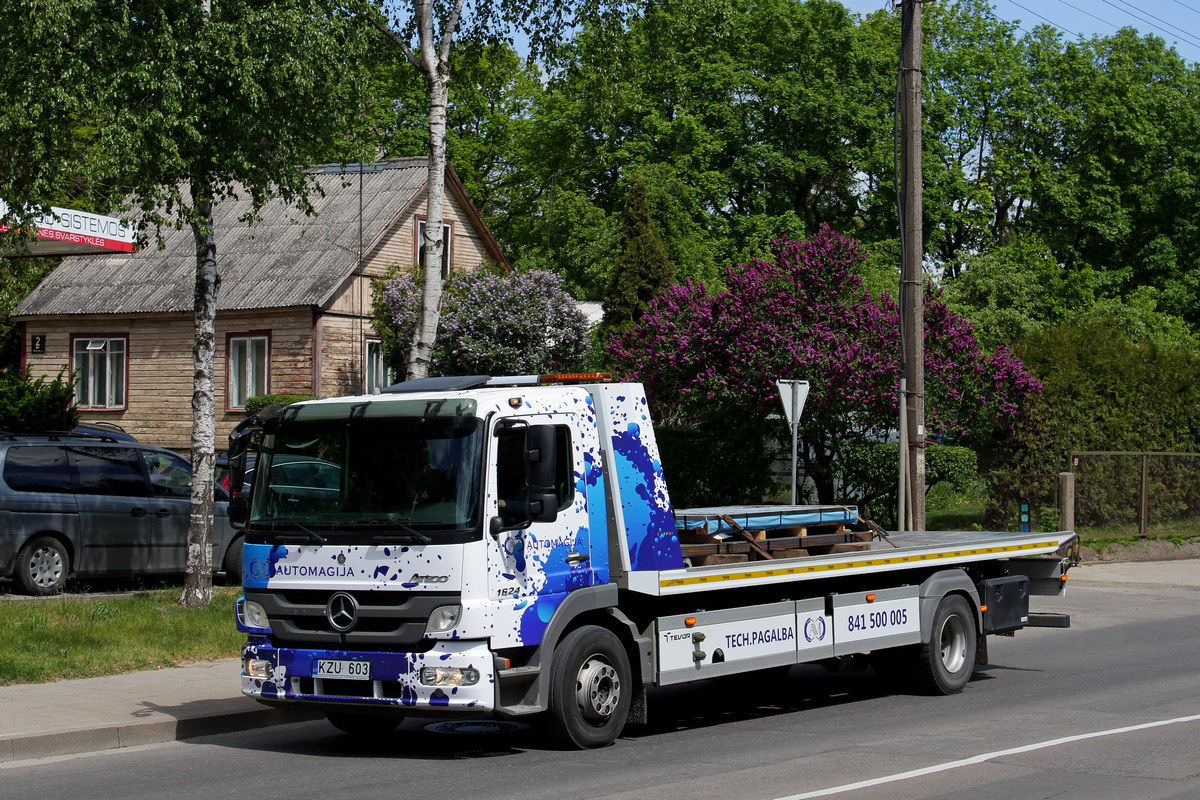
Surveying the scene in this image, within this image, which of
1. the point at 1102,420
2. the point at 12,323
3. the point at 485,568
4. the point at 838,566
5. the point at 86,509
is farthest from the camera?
the point at 12,323

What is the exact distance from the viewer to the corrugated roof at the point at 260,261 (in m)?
32.7

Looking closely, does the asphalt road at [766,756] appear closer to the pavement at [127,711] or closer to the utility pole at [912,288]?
the pavement at [127,711]

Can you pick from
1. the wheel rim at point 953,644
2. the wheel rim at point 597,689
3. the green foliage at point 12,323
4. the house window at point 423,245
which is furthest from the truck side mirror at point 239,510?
the green foliage at point 12,323

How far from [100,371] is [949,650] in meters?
29.0

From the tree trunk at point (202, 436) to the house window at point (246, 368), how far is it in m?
17.6

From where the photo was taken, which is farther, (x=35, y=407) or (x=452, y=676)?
(x=35, y=407)

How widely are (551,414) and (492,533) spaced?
101 cm

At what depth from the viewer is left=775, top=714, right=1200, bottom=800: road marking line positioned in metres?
7.56

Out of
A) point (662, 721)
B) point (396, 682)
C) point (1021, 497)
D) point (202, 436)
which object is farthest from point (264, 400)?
point (396, 682)

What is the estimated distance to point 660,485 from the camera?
9.50 metres

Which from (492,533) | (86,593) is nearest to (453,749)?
(492,533)

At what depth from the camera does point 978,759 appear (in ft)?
28.1

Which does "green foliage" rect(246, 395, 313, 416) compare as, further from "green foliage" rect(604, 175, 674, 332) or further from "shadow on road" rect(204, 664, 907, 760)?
"shadow on road" rect(204, 664, 907, 760)

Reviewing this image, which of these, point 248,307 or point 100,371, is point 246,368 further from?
point 100,371
